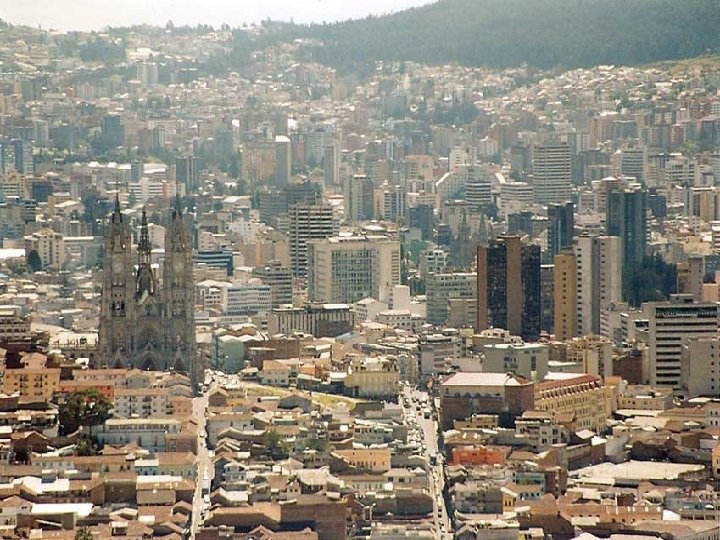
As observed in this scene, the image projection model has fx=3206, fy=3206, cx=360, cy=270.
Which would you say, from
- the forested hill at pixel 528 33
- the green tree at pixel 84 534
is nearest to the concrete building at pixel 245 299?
the green tree at pixel 84 534

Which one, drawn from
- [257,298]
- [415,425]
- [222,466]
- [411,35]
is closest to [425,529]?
[222,466]

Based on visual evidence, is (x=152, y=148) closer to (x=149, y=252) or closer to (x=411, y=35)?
(x=411, y=35)

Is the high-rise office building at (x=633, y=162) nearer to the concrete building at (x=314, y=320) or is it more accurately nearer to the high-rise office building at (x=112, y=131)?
the high-rise office building at (x=112, y=131)

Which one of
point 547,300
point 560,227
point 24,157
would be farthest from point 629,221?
point 24,157

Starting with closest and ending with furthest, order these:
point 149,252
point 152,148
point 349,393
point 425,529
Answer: point 425,529
point 349,393
point 149,252
point 152,148

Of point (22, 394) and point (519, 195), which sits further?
point (519, 195)
